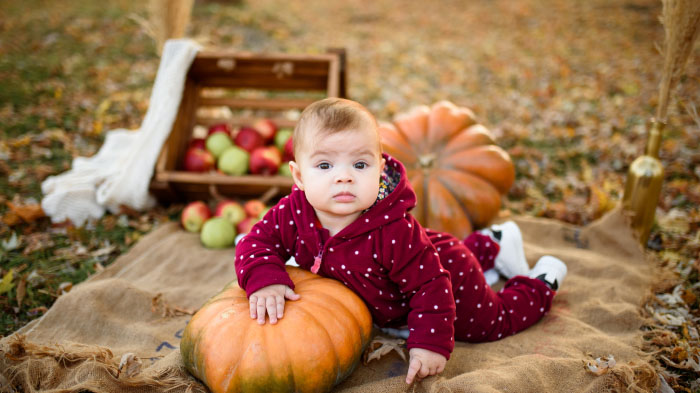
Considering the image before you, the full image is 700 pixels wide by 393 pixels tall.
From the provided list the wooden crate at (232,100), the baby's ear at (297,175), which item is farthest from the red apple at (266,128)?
the baby's ear at (297,175)

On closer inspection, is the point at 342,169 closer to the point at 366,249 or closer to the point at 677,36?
the point at 366,249

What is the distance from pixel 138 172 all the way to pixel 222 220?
0.92 meters

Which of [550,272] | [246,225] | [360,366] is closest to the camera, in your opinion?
[360,366]

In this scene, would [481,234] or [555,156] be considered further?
[555,156]

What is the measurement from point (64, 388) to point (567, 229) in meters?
3.52

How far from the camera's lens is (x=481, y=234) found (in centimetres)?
321

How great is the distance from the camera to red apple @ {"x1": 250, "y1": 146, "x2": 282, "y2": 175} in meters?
4.12

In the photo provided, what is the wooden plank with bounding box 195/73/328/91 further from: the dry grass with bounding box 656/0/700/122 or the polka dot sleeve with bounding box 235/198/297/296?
the dry grass with bounding box 656/0/700/122

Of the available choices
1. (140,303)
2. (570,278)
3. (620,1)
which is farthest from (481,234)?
(620,1)

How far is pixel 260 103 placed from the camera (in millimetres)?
4816

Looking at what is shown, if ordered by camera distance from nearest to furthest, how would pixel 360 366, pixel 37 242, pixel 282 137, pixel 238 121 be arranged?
pixel 360 366 < pixel 37 242 < pixel 282 137 < pixel 238 121

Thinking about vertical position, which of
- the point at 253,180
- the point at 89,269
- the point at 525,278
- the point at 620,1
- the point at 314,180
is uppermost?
the point at 620,1

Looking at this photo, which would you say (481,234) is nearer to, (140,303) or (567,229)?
(567,229)

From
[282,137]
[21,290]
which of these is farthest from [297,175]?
[282,137]
